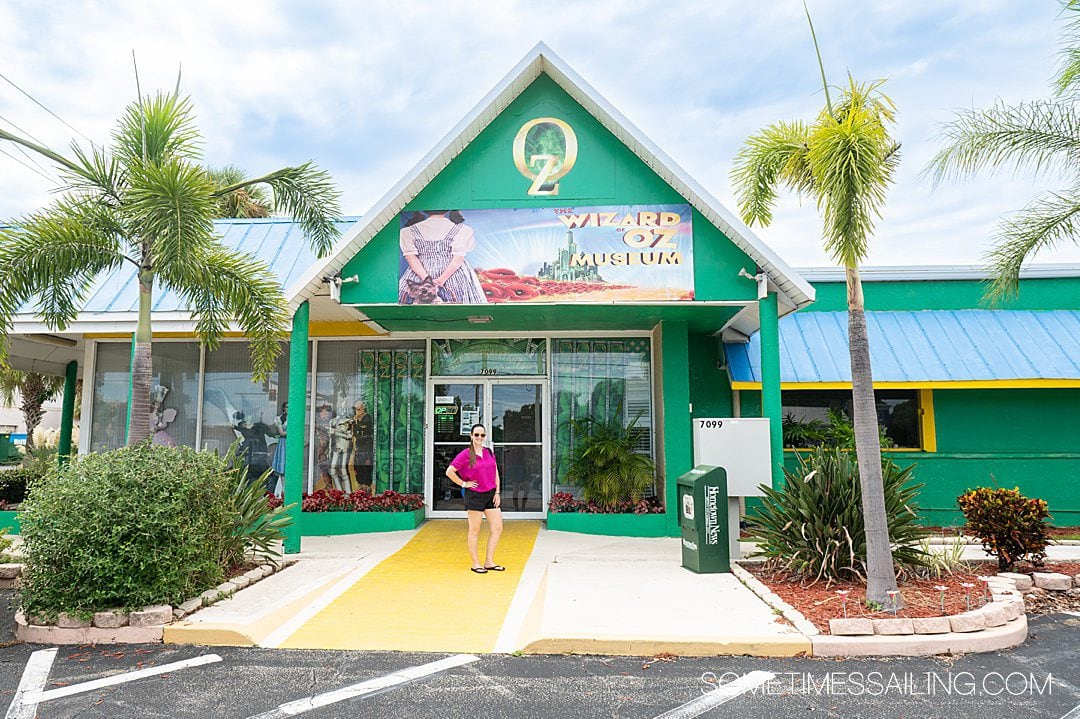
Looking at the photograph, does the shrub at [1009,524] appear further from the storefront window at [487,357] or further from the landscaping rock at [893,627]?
the storefront window at [487,357]

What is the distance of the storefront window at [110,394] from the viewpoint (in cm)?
1286

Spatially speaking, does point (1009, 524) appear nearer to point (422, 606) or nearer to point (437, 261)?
point (422, 606)

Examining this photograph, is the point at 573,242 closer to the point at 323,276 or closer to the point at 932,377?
the point at 323,276

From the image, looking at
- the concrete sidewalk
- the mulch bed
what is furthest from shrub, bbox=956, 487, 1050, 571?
the concrete sidewalk

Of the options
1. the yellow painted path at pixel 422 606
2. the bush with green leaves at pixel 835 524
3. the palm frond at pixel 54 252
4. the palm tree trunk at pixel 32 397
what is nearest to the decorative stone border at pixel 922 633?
the bush with green leaves at pixel 835 524

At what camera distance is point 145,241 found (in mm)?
8484

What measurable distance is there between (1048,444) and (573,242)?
358 inches

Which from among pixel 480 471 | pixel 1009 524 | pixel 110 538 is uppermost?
pixel 480 471

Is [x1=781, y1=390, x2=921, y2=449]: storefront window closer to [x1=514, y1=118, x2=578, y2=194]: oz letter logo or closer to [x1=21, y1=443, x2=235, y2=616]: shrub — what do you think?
[x1=514, y1=118, x2=578, y2=194]: oz letter logo

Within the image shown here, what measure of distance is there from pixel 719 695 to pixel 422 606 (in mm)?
3226

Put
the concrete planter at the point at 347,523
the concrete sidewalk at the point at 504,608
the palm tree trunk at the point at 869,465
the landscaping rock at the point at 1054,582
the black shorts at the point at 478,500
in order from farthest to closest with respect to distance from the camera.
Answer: the concrete planter at the point at 347,523, the black shorts at the point at 478,500, the landscaping rock at the point at 1054,582, the palm tree trunk at the point at 869,465, the concrete sidewalk at the point at 504,608

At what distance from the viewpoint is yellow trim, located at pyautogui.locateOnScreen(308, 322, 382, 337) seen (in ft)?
Result: 41.5

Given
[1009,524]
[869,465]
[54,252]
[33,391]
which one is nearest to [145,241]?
[54,252]

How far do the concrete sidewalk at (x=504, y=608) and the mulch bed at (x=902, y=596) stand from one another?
36 centimetres
